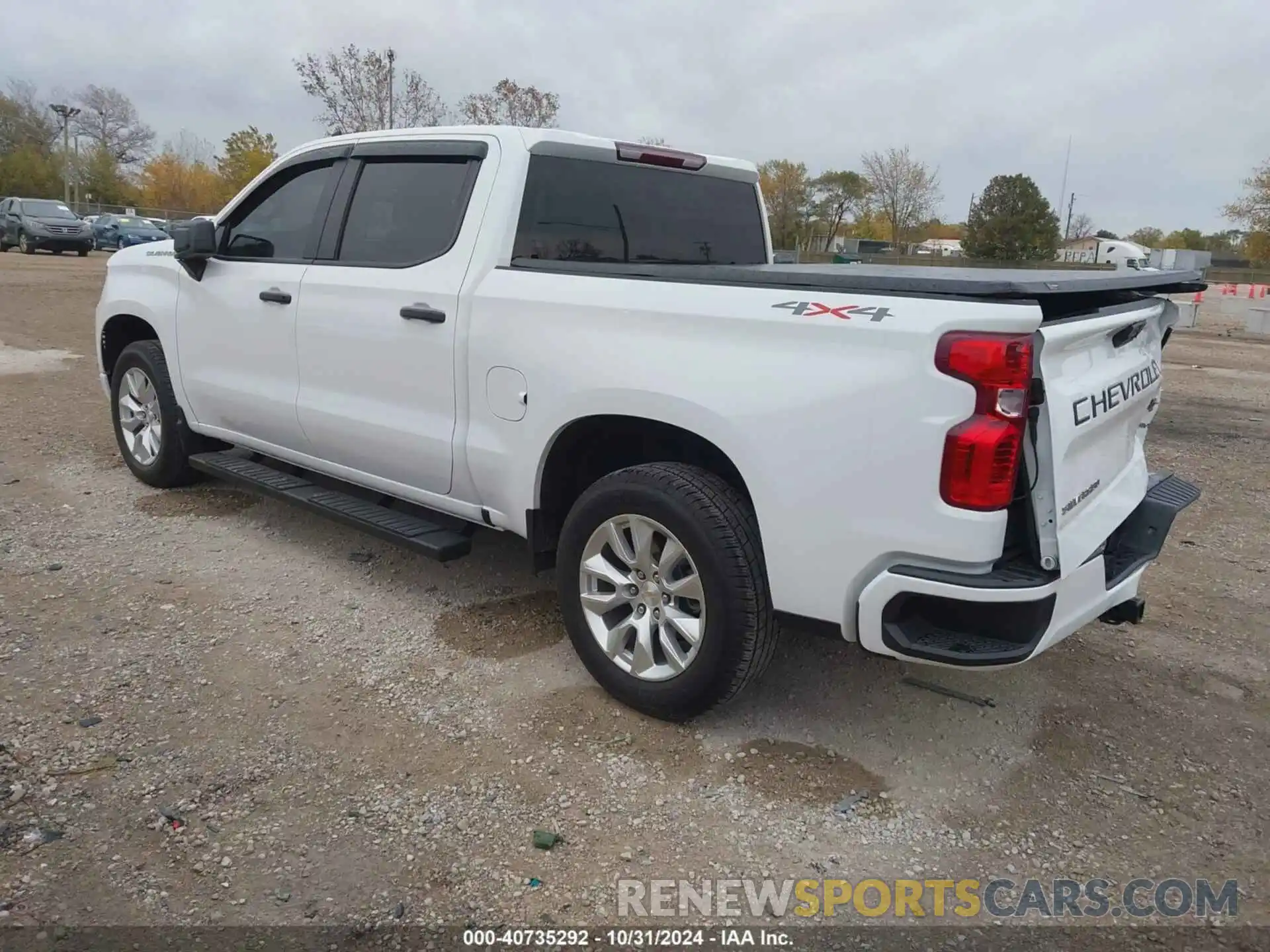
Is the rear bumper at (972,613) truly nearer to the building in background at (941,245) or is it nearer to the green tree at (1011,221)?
the green tree at (1011,221)

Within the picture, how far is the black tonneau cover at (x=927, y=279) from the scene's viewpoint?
102 inches

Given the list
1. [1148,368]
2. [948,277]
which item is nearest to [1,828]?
[948,277]

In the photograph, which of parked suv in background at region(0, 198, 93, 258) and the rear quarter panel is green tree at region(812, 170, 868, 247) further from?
the rear quarter panel

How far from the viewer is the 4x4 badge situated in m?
2.67

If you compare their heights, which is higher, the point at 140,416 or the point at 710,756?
the point at 140,416

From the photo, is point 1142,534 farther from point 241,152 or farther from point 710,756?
point 241,152

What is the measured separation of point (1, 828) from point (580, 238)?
2.82 metres

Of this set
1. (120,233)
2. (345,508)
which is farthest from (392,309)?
(120,233)

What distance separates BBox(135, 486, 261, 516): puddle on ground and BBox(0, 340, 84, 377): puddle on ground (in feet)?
16.3

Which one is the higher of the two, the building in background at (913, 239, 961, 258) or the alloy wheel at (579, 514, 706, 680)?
the building in background at (913, 239, 961, 258)

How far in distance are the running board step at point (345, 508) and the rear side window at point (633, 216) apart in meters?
1.18

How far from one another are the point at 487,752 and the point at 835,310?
1785mm

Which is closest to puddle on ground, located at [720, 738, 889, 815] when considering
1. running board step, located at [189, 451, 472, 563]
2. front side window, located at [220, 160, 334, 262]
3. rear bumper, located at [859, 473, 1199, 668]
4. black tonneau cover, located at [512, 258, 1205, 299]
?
rear bumper, located at [859, 473, 1199, 668]

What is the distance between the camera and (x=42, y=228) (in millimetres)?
28141
